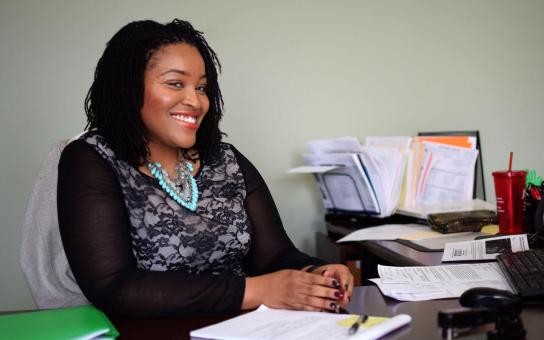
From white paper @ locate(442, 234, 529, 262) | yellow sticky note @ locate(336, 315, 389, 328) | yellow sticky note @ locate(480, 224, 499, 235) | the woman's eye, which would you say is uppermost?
the woman's eye

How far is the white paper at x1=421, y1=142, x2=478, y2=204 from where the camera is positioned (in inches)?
87.0

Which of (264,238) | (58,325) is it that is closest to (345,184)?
(264,238)

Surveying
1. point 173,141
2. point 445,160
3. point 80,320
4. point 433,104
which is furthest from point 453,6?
point 80,320

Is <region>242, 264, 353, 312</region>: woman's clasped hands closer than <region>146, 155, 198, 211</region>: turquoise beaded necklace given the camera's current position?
Yes

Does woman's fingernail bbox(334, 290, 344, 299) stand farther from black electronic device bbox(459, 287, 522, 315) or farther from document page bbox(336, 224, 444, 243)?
document page bbox(336, 224, 444, 243)

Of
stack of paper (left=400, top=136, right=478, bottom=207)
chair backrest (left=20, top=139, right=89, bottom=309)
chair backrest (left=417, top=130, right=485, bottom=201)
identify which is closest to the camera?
chair backrest (left=20, top=139, right=89, bottom=309)

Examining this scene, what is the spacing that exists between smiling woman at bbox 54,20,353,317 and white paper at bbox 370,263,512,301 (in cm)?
10

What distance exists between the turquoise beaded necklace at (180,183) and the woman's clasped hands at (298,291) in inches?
13.1

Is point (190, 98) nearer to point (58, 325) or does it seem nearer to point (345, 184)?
point (58, 325)

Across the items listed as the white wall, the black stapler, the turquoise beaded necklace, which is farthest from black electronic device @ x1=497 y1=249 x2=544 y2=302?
the white wall

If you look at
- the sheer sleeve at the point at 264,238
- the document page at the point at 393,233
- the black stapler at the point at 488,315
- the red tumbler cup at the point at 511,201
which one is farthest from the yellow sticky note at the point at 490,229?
the black stapler at the point at 488,315

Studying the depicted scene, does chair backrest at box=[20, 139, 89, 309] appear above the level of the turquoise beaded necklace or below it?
below

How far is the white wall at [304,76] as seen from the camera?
2.06m

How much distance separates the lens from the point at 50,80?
2086 mm
